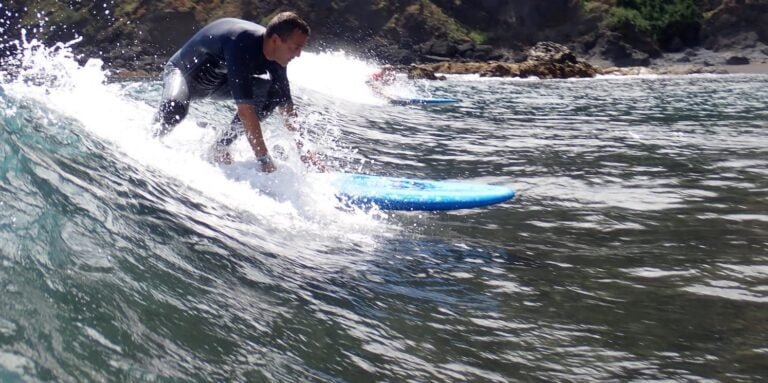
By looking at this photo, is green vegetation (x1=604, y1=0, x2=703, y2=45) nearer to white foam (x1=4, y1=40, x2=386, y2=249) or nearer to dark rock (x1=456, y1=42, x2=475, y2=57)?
dark rock (x1=456, y1=42, x2=475, y2=57)

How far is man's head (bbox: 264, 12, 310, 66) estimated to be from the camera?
5922 mm

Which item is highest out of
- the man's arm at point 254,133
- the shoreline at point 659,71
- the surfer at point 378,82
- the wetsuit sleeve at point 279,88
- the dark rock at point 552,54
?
the dark rock at point 552,54

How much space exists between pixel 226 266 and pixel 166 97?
2982 millimetres

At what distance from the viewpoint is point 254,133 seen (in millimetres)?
6051

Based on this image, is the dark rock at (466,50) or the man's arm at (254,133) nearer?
the man's arm at (254,133)

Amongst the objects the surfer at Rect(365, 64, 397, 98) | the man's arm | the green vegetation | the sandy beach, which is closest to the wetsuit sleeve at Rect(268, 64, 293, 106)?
the man's arm

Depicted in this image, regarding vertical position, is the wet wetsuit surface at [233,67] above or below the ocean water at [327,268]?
above

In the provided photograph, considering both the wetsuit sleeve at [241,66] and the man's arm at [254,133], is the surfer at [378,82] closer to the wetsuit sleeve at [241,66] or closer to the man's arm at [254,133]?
the wetsuit sleeve at [241,66]

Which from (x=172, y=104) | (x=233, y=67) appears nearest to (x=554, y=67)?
(x=172, y=104)

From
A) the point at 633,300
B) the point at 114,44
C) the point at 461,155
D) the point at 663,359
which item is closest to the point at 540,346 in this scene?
the point at 663,359


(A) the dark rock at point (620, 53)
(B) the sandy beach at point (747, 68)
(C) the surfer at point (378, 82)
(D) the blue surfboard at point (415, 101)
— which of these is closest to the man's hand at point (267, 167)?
(D) the blue surfboard at point (415, 101)

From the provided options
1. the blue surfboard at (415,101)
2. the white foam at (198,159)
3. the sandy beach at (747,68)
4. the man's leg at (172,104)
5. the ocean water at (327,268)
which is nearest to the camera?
the ocean water at (327,268)

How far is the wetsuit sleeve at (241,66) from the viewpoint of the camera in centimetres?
606

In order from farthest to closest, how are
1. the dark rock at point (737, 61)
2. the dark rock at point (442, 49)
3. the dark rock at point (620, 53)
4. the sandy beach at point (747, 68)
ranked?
the dark rock at point (620, 53) → the dark rock at point (442, 49) → the dark rock at point (737, 61) → the sandy beach at point (747, 68)
